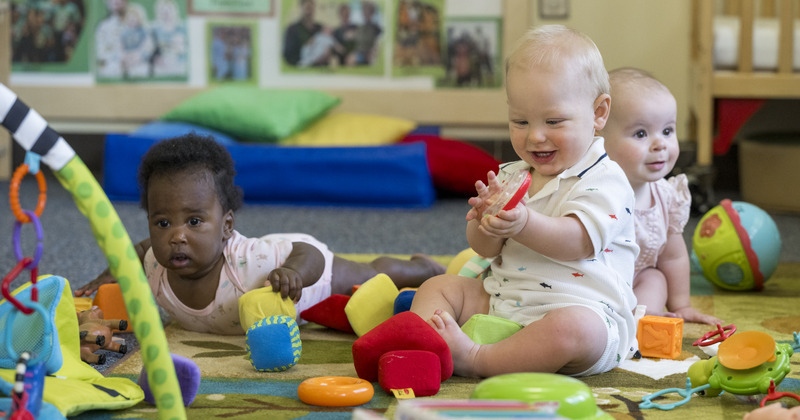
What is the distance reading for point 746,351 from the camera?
92cm

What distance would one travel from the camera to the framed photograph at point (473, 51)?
304 centimetres

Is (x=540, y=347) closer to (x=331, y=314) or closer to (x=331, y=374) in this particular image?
(x=331, y=374)

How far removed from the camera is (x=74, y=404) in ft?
2.75

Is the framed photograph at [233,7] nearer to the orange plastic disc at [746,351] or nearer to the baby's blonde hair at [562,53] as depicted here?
the baby's blonde hair at [562,53]

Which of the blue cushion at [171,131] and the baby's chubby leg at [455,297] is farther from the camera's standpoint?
the blue cushion at [171,131]

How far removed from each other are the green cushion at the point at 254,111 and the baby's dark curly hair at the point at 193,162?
140 centimetres

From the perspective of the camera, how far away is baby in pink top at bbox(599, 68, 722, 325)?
4.25 ft

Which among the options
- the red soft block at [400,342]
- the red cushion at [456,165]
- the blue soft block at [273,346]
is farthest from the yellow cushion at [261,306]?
the red cushion at [456,165]

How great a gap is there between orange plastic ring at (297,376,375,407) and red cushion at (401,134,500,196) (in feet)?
5.71

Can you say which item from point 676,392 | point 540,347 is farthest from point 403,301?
point 676,392

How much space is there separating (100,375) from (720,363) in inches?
26.4

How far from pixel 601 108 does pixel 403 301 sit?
0.37m

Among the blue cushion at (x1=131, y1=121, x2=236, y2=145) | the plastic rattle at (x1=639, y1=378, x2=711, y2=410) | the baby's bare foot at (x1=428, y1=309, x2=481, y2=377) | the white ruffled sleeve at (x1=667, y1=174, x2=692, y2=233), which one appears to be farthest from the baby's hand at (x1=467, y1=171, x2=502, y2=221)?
the blue cushion at (x1=131, y1=121, x2=236, y2=145)

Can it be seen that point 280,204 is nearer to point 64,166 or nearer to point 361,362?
point 361,362
